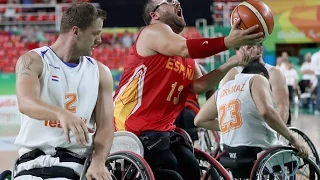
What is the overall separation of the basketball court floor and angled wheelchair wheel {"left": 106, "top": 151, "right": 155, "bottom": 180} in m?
3.47

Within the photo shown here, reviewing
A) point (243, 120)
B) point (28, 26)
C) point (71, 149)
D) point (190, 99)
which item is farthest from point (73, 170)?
point (28, 26)

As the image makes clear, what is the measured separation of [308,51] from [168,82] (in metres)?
15.8

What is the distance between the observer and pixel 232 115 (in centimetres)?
466

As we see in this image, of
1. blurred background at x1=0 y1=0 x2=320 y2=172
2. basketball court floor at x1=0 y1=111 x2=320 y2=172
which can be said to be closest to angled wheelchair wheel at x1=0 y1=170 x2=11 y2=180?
basketball court floor at x1=0 y1=111 x2=320 y2=172

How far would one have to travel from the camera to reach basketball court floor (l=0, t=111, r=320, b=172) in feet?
26.3

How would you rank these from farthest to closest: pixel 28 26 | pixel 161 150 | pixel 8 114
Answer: pixel 28 26, pixel 8 114, pixel 161 150

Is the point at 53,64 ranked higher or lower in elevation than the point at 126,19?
higher

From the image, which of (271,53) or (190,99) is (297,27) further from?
(190,99)

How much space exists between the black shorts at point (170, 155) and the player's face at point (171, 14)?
2.25ft

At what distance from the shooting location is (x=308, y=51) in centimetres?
1927

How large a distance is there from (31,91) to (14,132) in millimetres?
9271

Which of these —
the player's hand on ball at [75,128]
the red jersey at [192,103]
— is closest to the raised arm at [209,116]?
the red jersey at [192,103]

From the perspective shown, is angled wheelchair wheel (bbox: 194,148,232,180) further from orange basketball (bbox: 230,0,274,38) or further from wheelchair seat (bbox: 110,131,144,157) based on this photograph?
orange basketball (bbox: 230,0,274,38)

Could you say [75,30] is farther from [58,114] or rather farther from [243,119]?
[243,119]
